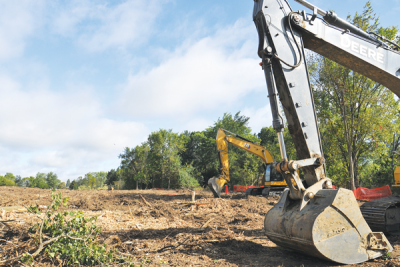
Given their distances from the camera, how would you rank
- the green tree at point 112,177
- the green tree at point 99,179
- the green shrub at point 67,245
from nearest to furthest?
the green shrub at point 67,245
the green tree at point 112,177
the green tree at point 99,179

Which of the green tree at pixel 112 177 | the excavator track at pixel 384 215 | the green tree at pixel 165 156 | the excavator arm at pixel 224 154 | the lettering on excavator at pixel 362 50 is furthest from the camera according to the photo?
the green tree at pixel 112 177

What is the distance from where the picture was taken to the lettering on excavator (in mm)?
5180

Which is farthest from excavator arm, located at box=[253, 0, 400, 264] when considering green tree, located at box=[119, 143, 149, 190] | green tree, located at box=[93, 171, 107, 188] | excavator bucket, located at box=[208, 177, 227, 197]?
green tree, located at box=[93, 171, 107, 188]

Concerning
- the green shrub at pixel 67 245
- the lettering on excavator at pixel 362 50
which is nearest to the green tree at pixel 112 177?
the green shrub at pixel 67 245

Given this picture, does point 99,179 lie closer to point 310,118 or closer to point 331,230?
point 310,118

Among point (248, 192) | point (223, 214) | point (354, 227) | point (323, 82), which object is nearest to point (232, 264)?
point (354, 227)

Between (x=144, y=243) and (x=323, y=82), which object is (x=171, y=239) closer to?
(x=144, y=243)

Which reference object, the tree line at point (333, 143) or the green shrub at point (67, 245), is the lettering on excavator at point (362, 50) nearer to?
the green shrub at point (67, 245)

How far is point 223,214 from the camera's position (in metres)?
9.90

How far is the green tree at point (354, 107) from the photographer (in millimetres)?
20672

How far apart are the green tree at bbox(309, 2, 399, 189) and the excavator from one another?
1750cm

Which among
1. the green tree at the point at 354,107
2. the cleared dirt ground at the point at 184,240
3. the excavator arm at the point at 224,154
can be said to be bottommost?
the cleared dirt ground at the point at 184,240

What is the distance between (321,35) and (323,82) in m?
19.0

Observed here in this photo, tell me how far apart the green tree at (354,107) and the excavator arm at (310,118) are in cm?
1741
